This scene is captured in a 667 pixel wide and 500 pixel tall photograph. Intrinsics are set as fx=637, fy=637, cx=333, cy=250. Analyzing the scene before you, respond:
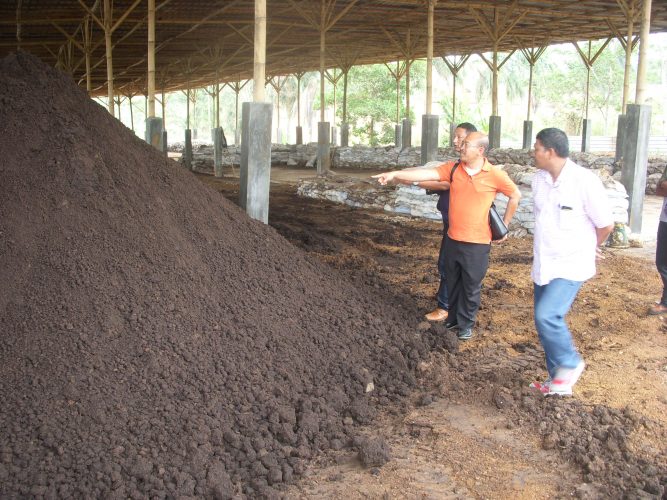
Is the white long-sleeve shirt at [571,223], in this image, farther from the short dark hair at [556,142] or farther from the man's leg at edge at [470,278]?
the man's leg at edge at [470,278]

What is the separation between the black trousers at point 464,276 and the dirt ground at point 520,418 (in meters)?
0.24

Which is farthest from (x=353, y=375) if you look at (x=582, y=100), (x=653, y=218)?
(x=582, y=100)

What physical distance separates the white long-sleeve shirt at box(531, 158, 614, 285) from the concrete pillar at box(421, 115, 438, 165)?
10801 millimetres

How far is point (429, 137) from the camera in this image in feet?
46.8

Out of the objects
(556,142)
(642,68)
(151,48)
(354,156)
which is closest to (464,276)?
(556,142)

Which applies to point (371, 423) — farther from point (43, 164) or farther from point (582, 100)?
point (582, 100)

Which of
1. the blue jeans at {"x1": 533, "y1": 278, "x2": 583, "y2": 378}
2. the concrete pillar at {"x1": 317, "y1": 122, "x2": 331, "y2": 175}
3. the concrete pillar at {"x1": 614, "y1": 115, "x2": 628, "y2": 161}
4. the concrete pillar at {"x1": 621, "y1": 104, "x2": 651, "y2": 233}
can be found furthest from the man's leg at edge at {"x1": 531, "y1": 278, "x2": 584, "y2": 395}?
the concrete pillar at {"x1": 317, "y1": 122, "x2": 331, "y2": 175}

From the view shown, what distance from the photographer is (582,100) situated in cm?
3866

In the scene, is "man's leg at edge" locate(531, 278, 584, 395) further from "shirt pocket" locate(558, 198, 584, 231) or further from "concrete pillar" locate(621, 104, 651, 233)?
"concrete pillar" locate(621, 104, 651, 233)

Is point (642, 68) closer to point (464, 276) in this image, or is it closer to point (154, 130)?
point (464, 276)

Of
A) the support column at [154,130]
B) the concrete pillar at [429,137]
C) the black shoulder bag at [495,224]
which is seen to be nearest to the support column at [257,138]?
the black shoulder bag at [495,224]

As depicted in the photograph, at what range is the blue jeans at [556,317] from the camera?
11.6 feet

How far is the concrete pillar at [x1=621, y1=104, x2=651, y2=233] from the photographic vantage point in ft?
30.1

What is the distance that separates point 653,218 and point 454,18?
9.19 meters
